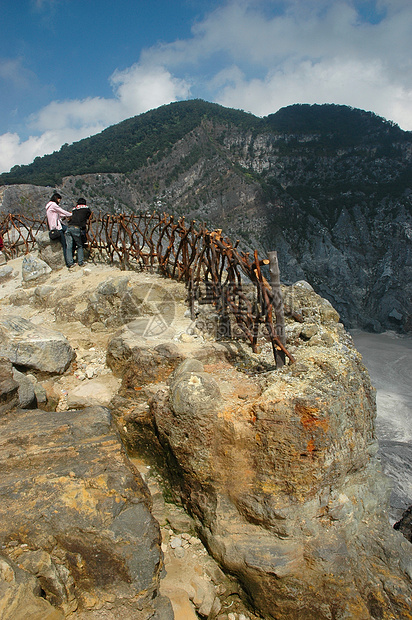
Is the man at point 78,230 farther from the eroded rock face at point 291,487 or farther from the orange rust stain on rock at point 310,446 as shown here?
the orange rust stain on rock at point 310,446

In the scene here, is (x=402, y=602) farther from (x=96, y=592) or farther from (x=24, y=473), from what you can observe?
(x=24, y=473)

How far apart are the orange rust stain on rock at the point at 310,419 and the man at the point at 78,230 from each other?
21.2 ft

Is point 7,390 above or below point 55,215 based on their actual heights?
below

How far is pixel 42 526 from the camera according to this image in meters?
2.29

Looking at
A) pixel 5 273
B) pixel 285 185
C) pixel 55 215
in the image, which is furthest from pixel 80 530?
pixel 285 185

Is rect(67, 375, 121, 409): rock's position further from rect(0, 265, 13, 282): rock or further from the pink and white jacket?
→ rect(0, 265, 13, 282): rock

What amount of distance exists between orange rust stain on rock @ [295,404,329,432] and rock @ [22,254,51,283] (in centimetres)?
676

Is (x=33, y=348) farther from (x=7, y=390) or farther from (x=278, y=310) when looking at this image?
(x=278, y=310)

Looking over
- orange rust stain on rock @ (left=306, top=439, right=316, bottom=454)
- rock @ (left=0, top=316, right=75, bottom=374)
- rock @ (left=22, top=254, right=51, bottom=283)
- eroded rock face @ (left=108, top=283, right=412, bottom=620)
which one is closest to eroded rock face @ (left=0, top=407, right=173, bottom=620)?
eroded rock face @ (left=108, top=283, right=412, bottom=620)

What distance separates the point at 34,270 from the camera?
7.70 metres

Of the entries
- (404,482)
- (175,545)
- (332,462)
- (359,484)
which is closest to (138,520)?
(175,545)

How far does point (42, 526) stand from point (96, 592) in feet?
1.82

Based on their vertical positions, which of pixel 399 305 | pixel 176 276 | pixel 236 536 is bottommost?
pixel 399 305

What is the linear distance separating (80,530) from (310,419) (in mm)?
1862
